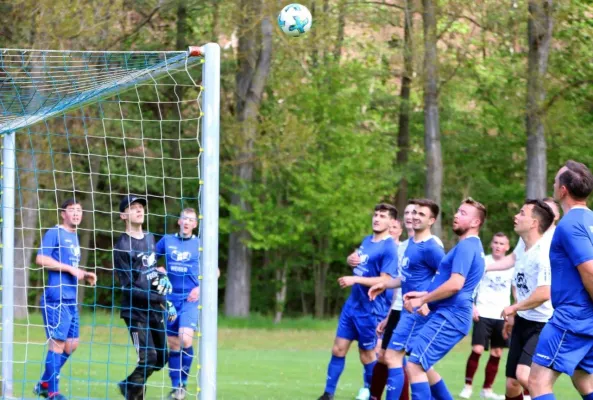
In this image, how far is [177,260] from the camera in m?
10.5

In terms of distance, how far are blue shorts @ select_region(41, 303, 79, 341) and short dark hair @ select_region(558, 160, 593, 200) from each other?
5.39 meters

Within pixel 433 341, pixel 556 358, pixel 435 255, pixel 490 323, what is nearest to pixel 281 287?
pixel 490 323

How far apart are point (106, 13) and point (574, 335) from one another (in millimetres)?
16538

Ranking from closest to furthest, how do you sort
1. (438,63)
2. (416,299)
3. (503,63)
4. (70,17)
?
(416,299)
(70,17)
(438,63)
(503,63)

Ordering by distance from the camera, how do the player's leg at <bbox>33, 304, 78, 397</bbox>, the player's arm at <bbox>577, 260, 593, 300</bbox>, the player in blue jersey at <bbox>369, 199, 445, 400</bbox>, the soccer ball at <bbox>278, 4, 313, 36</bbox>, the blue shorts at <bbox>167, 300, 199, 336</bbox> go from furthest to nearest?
the soccer ball at <bbox>278, 4, 313, 36</bbox>
the blue shorts at <bbox>167, 300, 199, 336</bbox>
the player's leg at <bbox>33, 304, 78, 397</bbox>
the player in blue jersey at <bbox>369, 199, 445, 400</bbox>
the player's arm at <bbox>577, 260, 593, 300</bbox>

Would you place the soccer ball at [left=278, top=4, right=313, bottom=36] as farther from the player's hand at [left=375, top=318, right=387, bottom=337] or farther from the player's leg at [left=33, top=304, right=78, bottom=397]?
the player's leg at [left=33, top=304, right=78, bottom=397]

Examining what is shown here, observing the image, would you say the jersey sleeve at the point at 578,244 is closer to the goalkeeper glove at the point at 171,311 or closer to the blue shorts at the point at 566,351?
the blue shorts at the point at 566,351

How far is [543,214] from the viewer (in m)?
8.14

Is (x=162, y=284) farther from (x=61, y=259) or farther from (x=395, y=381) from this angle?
(x=395, y=381)

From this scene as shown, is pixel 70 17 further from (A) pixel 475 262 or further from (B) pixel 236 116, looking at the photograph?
(A) pixel 475 262

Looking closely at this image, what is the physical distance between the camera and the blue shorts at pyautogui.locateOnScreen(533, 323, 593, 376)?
6.54m

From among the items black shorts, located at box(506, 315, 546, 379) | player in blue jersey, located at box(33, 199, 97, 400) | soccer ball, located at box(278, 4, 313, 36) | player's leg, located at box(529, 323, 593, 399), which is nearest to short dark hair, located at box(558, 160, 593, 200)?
player's leg, located at box(529, 323, 593, 399)

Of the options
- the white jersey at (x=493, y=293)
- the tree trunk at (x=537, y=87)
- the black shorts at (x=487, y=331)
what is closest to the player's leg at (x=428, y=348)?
the black shorts at (x=487, y=331)

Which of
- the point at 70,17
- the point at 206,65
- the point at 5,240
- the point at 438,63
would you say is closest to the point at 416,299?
the point at 206,65
